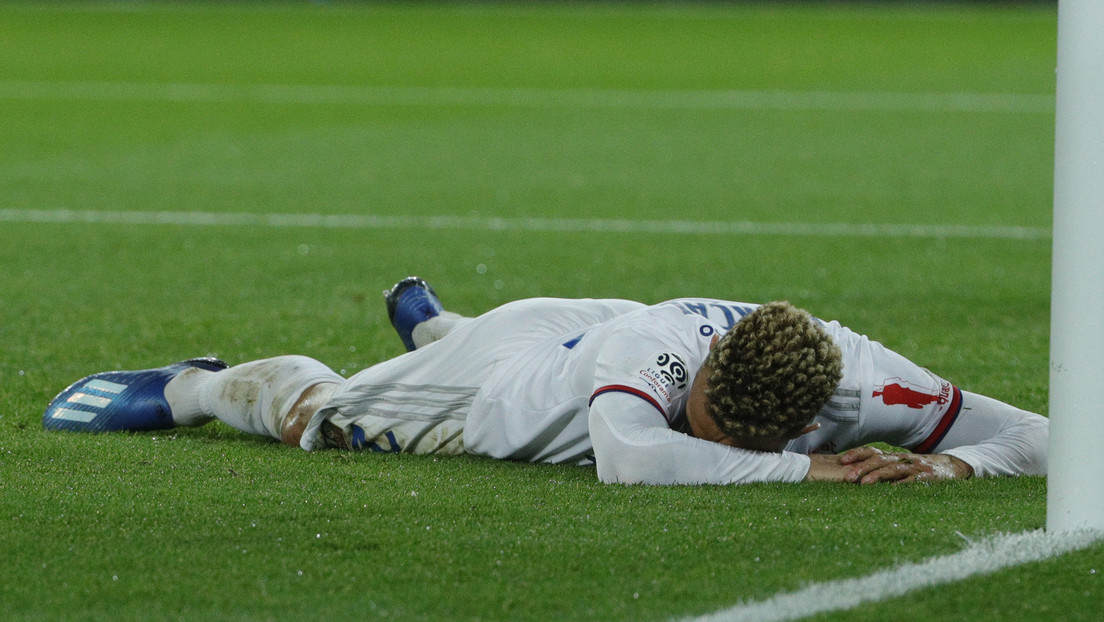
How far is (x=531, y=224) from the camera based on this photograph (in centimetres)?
1020

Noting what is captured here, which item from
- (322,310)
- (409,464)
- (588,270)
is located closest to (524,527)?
(409,464)

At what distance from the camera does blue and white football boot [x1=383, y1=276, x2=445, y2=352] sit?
5.65 metres

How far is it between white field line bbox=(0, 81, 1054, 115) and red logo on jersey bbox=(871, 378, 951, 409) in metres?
13.8

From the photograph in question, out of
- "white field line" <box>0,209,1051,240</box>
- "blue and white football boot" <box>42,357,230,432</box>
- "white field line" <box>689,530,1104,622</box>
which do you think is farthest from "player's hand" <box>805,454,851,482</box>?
"white field line" <box>0,209,1051,240</box>

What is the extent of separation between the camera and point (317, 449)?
4801 mm

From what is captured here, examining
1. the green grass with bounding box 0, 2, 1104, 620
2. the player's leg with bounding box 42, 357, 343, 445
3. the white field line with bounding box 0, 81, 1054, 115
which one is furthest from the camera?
the white field line with bounding box 0, 81, 1054, 115

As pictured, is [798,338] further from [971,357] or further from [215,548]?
[971,357]

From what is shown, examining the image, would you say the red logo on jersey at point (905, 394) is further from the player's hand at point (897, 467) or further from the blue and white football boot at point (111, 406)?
the blue and white football boot at point (111, 406)

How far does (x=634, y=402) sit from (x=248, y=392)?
4.87 feet

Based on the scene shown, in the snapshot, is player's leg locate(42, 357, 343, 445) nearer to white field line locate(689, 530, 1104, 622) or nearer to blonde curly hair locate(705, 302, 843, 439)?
blonde curly hair locate(705, 302, 843, 439)

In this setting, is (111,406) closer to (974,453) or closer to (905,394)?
(905,394)

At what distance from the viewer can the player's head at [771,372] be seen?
391 cm

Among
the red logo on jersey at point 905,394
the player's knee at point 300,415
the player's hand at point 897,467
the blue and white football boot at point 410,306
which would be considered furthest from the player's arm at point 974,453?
the blue and white football boot at point 410,306

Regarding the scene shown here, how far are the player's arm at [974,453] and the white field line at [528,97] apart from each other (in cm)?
1373
